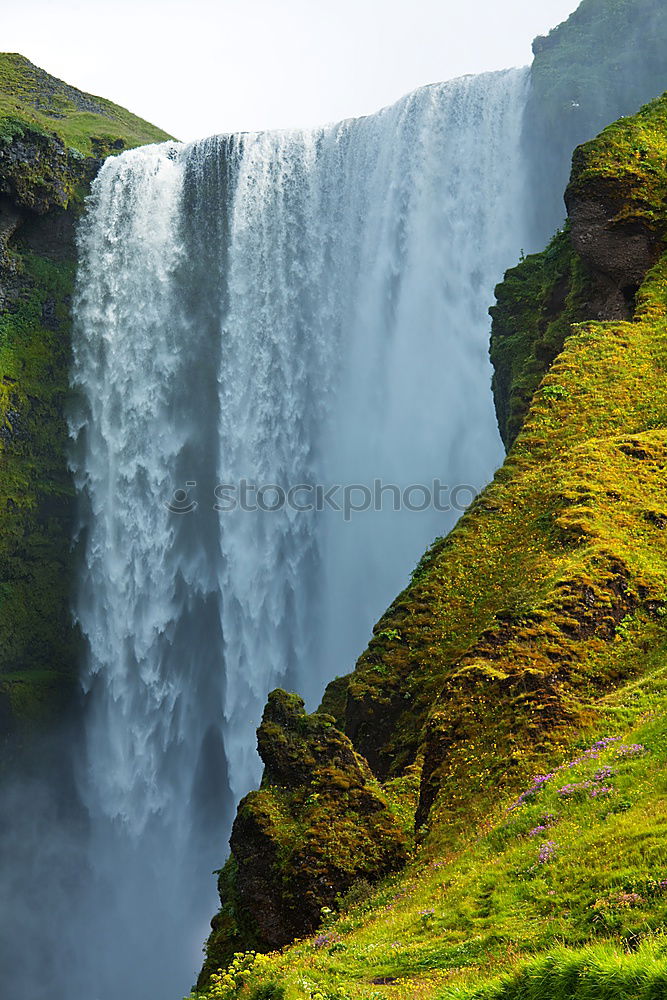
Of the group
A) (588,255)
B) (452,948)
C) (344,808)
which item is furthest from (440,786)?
(588,255)

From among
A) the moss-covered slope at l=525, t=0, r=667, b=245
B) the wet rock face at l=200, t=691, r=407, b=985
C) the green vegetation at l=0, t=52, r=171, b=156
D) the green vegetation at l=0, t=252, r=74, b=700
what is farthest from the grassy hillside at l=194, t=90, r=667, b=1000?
the green vegetation at l=0, t=52, r=171, b=156

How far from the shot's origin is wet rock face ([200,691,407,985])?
34.7 feet

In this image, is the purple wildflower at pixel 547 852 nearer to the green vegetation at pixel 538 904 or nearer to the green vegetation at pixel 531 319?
the green vegetation at pixel 538 904

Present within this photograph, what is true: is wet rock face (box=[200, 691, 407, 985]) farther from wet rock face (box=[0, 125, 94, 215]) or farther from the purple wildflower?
wet rock face (box=[0, 125, 94, 215])

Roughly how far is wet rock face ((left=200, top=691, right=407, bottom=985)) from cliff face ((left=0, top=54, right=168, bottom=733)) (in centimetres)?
2700

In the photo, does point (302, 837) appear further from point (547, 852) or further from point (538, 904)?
point (538, 904)

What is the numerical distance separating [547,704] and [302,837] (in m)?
3.30

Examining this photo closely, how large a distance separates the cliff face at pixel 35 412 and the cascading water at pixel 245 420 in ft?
3.10

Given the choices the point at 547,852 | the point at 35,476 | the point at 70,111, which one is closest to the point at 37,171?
the point at 35,476

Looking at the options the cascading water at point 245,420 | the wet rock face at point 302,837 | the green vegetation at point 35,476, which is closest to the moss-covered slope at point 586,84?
the cascading water at point 245,420

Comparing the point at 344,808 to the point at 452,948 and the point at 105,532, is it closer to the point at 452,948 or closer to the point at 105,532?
Result: the point at 452,948

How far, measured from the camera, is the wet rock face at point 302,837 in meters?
10.6

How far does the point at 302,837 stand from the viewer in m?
11.0

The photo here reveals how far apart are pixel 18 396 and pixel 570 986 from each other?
3813 cm
